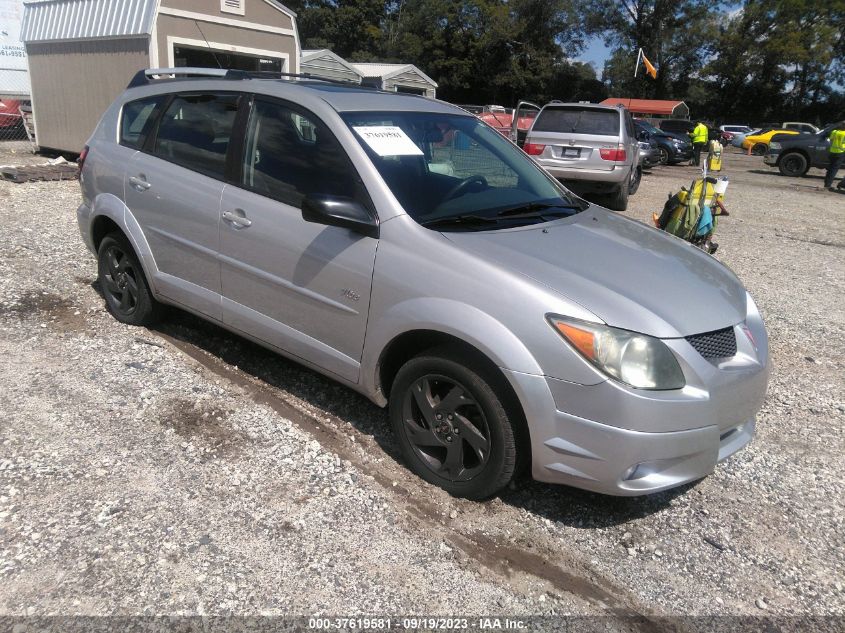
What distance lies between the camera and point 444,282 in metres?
2.97

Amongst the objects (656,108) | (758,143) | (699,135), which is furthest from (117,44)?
(656,108)

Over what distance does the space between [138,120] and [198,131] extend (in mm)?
770

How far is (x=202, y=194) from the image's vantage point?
397 centimetres

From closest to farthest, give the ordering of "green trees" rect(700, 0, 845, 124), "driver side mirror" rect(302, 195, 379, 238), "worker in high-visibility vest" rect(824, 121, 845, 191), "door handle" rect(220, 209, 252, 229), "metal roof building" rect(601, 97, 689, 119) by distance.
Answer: "driver side mirror" rect(302, 195, 379, 238)
"door handle" rect(220, 209, 252, 229)
"worker in high-visibility vest" rect(824, 121, 845, 191)
"metal roof building" rect(601, 97, 689, 119)
"green trees" rect(700, 0, 845, 124)

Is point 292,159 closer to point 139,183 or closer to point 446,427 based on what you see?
point 139,183

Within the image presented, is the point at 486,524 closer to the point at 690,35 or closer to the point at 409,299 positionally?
the point at 409,299

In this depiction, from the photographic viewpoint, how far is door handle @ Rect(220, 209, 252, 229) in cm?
371

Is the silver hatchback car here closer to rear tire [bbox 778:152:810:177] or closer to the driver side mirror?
the driver side mirror

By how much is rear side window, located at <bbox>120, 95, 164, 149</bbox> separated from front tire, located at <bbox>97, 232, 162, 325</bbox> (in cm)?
67

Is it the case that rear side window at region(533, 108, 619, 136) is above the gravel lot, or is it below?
above

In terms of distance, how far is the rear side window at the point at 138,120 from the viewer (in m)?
4.53

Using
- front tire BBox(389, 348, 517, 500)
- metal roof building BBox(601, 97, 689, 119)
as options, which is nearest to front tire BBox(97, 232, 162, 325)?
front tire BBox(389, 348, 517, 500)

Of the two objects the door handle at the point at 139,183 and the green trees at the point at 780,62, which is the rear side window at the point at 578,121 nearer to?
the door handle at the point at 139,183

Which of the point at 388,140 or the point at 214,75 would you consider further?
the point at 214,75
